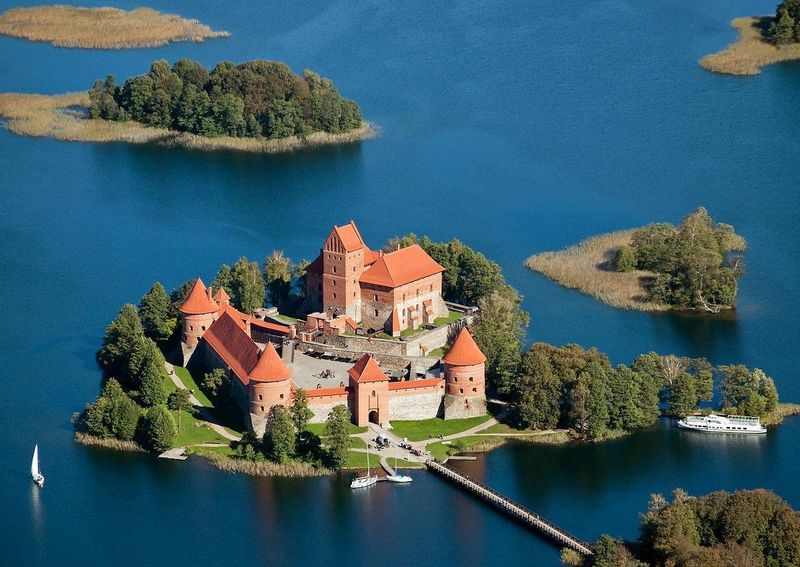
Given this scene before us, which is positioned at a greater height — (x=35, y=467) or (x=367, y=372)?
(x=367, y=372)

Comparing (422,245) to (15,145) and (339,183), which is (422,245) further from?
(15,145)

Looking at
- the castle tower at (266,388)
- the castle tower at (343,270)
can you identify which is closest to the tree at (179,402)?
the castle tower at (266,388)

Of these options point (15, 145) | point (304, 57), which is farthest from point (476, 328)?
point (304, 57)

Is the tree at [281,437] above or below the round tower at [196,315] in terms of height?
below

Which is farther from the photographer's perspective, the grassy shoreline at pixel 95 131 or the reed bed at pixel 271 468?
the grassy shoreline at pixel 95 131

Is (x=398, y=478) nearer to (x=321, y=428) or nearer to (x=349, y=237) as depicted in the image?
(x=321, y=428)

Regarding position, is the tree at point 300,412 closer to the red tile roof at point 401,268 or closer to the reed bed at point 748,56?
the red tile roof at point 401,268

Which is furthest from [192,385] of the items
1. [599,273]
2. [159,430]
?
[599,273]

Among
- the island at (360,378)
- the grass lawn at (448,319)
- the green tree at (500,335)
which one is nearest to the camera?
the island at (360,378)
